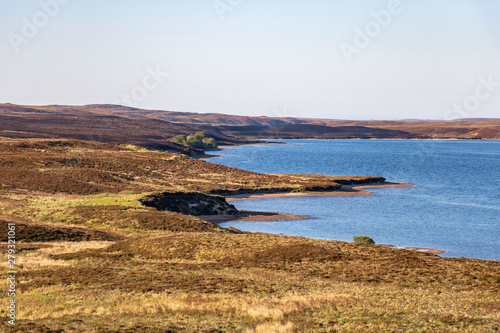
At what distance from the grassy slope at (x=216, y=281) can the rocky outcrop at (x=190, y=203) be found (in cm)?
619

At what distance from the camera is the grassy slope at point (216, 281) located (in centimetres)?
1956

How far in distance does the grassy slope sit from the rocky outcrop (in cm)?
619

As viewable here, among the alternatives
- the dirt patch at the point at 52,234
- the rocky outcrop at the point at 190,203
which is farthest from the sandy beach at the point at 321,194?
the dirt patch at the point at 52,234

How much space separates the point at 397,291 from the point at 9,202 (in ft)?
157

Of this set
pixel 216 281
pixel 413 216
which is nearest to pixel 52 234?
pixel 216 281

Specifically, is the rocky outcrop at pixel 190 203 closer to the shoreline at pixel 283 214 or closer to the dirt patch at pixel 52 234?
the shoreline at pixel 283 214

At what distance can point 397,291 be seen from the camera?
990 inches

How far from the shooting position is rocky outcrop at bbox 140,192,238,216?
206 ft

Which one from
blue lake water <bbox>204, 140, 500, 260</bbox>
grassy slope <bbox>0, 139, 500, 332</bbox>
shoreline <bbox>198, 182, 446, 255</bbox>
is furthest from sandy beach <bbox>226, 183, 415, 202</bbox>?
grassy slope <bbox>0, 139, 500, 332</bbox>

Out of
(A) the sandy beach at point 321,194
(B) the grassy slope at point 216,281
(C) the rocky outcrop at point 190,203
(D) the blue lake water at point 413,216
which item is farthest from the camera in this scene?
(A) the sandy beach at point 321,194

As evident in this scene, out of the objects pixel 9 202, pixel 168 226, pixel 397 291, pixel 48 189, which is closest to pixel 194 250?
pixel 168 226

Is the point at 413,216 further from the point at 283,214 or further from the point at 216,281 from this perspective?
the point at 216,281

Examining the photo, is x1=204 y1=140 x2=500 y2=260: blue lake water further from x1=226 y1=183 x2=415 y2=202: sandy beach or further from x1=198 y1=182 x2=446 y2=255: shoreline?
x1=226 y1=183 x2=415 y2=202: sandy beach

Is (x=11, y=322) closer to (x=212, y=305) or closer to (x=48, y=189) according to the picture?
(x=212, y=305)
